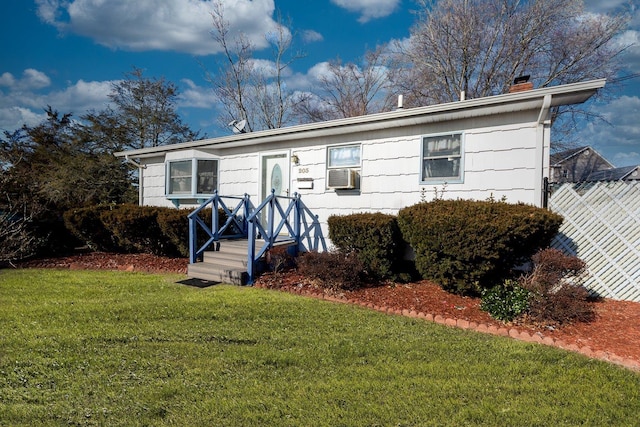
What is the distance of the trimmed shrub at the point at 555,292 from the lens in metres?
4.45

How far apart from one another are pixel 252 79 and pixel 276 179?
15.0 metres

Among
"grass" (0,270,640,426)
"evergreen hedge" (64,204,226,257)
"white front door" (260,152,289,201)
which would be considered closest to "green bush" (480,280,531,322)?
"grass" (0,270,640,426)

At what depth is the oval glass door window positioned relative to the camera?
8695mm

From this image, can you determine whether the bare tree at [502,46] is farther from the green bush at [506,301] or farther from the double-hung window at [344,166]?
the green bush at [506,301]

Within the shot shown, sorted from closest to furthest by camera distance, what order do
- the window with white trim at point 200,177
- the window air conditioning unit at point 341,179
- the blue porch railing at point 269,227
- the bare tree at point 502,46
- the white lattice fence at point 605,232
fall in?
the white lattice fence at point 605,232 < the window air conditioning unit at point 341,179 < the blue porch railing at point 269,227 < the window with white trim at point 200,177 < the bare tree at point 502,46

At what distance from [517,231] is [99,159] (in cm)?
1794

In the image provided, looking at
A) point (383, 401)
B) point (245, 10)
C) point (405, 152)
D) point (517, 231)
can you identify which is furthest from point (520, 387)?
point (245, 10)

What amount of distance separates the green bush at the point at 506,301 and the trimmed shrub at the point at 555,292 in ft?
0.30

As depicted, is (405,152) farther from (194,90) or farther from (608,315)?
(194,90)

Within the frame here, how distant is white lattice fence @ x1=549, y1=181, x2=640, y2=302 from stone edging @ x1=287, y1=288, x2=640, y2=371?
2697 millimetres

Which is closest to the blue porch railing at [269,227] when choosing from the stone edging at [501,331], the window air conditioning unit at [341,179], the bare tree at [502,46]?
the window air conditioning unit at [341,179]

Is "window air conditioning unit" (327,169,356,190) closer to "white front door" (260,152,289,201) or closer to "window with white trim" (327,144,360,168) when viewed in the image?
"window with white trim" (327,144,360,168)

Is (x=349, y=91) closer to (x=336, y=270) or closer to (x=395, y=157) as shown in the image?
(x=395, y=157)

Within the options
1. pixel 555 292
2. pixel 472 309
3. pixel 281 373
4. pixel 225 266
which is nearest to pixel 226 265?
pixel 225 266
